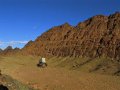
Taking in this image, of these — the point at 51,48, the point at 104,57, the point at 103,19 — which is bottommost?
the point at 104,57

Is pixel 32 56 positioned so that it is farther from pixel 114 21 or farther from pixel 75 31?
pixel 114 21

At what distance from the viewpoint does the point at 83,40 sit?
3826 inches

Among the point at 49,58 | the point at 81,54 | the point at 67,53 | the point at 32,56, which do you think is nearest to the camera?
the point at 81,54

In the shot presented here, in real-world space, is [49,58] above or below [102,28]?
below

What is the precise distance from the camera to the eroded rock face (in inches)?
3305

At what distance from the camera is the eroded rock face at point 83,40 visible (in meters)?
83.9

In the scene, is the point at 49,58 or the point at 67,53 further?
the point at 49,58

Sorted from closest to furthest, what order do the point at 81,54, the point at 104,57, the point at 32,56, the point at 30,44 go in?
1. the point at 104,57
2. the point at 81,54
3. the point at 32,56
4. the point at 30,44

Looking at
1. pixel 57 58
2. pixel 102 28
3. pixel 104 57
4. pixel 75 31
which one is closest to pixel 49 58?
pixel 57 58

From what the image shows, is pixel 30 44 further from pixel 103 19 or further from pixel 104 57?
pixel 104 57

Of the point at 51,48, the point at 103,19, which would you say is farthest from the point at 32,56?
the point at 103,19

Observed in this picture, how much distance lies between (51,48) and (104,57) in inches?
1393

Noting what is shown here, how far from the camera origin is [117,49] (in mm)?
78562

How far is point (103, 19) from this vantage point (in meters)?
101
